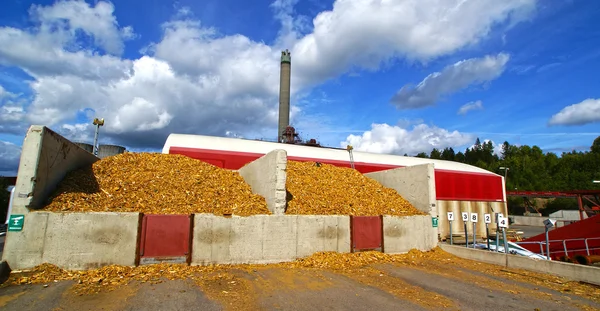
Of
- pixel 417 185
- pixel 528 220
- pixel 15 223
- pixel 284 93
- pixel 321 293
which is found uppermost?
pixel 284 93

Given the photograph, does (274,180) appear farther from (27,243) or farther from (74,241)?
(27,243)

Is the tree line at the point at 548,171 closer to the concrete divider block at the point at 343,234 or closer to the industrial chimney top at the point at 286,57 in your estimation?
the industrial chimney top at the point at 286,57

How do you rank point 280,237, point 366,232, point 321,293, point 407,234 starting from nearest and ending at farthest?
point 321,293
point 280,237
point 366,232
point 407,234

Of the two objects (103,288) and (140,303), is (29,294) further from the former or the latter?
(140,303)

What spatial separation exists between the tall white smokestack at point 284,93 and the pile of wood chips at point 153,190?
86.8ft

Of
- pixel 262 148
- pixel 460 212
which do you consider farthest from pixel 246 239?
pixel 460 212

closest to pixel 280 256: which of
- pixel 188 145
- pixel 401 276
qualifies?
pixel 401 276

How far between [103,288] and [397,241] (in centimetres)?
934

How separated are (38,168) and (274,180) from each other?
21.0ft

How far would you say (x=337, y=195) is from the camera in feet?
43.5

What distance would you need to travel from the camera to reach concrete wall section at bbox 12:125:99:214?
26.4 feet

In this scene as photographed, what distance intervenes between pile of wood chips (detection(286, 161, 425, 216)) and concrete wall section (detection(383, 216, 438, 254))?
0.49m

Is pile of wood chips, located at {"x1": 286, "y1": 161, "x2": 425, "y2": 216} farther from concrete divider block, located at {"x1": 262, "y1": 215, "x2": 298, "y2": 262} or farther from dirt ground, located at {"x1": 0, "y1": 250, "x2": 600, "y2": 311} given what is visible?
dirt ground, located at {"x1": 0, "y1": 250, "x2": 600, "y2": 311}

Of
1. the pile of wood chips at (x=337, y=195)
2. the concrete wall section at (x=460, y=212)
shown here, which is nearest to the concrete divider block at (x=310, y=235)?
the pile of wood chips at (x=337, y=195)
